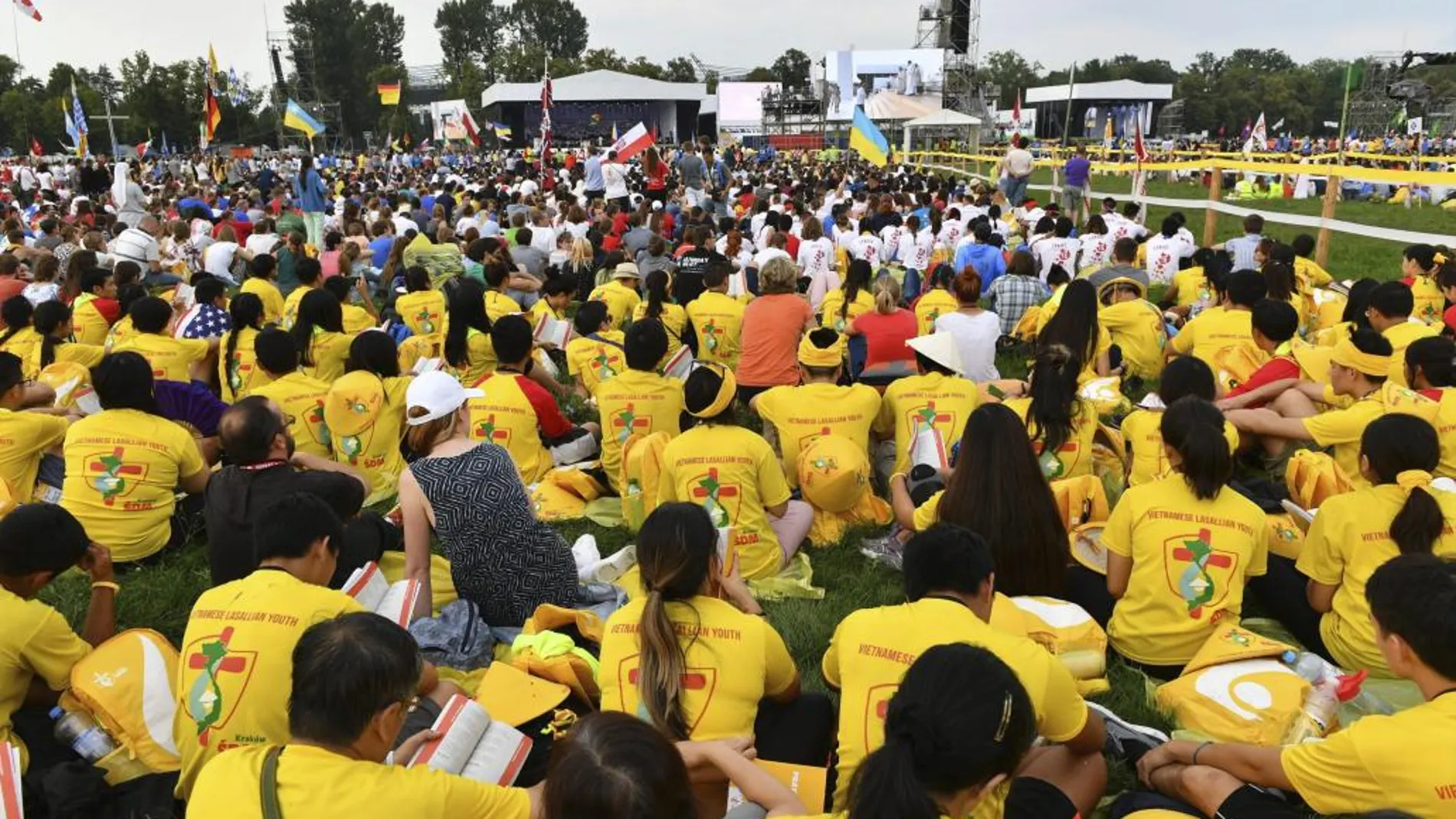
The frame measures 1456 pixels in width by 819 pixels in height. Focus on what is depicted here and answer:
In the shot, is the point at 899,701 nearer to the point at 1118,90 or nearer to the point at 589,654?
the point at 589,654

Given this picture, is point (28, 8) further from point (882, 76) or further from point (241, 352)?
point (882, 76)

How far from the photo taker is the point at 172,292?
10.7 metres

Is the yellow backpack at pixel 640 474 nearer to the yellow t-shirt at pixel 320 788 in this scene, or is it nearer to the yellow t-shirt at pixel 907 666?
the yellow t-shirt at pixel 907 666

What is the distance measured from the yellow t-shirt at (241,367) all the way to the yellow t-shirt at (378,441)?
4.83 feet

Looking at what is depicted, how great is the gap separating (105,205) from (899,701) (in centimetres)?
2183

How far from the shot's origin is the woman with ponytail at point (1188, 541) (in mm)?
3924

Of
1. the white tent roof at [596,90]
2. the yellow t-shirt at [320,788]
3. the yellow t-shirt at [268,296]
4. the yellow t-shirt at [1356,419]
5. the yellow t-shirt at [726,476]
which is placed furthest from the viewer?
the white tent roof at [596,90]

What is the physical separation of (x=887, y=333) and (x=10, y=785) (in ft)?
20.4

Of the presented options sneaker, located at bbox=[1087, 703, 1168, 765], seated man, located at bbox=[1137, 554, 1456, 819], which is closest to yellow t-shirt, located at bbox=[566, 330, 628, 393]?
sneaker, located at bbox=[1087, 703, 1168, 765]

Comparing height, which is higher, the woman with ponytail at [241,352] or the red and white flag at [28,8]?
the red and white flag at [28,8]

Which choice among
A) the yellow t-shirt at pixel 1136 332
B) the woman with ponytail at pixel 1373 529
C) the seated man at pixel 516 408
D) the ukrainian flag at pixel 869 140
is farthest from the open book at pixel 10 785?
the ukrainian flag at pixel 869 140

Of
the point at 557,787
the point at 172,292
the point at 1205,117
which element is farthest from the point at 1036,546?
the point at 1205,117

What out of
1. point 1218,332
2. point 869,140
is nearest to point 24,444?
point 1218,332

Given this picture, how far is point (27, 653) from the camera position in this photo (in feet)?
11.2
